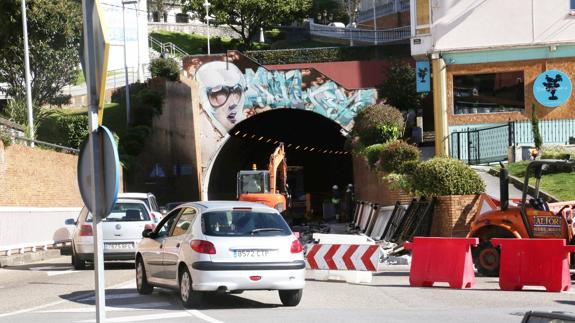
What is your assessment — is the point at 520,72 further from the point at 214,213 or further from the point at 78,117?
the point at 214,213

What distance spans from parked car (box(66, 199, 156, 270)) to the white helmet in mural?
2768 centimetres

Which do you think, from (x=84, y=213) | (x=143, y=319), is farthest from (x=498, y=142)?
(x=143, y=319)

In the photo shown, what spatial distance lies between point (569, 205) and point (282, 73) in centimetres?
3254

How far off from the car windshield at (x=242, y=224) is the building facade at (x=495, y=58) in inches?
992

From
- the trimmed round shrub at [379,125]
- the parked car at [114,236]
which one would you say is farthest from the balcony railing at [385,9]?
the parked car at [114,236]

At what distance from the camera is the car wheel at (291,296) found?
1533cm

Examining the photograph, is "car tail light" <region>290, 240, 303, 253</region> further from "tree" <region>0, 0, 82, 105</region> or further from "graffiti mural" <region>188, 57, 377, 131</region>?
"graffiti mural" <region>188, 57, 377, 131</region>

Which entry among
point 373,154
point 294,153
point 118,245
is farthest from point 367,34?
point 118,245

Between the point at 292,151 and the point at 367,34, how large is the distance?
11.5m

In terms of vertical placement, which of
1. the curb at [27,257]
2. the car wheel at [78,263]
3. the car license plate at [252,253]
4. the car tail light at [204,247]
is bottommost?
the curb at [27,257]

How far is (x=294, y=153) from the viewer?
7031 centimetres

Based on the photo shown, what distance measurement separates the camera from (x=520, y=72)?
40125 millimetres

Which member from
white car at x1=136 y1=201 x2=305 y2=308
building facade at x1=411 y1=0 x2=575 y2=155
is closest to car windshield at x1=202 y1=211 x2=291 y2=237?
white car at x1=136 y1=201 x2=305 y2=308

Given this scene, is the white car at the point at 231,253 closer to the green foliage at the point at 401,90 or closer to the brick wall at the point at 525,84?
the brick wall at the point at 525,84
